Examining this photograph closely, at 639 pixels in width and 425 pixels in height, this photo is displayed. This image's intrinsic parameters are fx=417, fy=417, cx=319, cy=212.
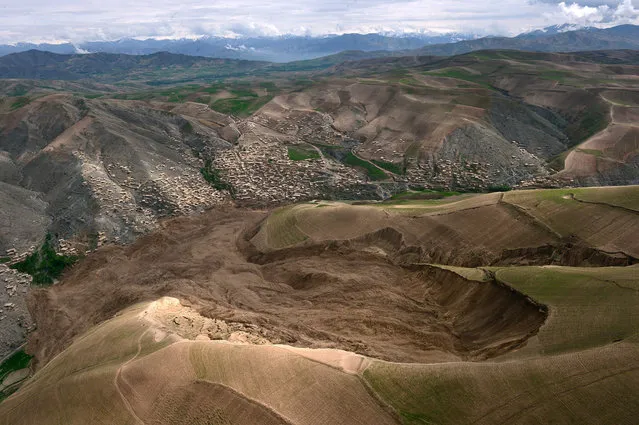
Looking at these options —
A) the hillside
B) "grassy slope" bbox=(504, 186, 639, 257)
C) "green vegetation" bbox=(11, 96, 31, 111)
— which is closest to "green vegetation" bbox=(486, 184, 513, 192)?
"grassy slope" bbox=(504, 186, 639, 257)

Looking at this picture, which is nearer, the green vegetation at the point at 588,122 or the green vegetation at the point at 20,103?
the green vegetation at the point at 588,122

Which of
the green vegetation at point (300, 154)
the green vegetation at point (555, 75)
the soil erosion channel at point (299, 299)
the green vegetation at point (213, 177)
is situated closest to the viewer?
the soil erosion channel at point (299, 299)

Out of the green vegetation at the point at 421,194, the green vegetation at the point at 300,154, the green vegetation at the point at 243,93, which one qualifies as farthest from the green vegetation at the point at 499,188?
the green vegetation at the point at 243,93

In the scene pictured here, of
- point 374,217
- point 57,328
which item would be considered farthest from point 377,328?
point 57,328

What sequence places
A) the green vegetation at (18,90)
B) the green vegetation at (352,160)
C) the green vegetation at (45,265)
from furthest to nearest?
the green vegetation at (18,90), the green vegetation at (352,160), the green vegetation at (45,265)

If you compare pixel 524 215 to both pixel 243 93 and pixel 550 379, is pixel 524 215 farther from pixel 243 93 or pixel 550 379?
pixel 243 93

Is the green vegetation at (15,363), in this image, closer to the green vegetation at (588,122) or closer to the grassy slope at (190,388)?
Answer: the grassy slope at (190,388)
